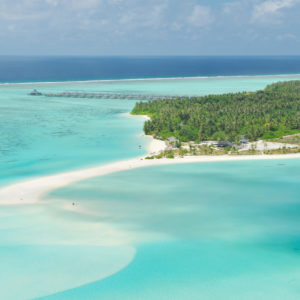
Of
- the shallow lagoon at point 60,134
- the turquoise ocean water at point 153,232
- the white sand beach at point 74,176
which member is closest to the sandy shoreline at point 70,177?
the white sand beach at point 74,176

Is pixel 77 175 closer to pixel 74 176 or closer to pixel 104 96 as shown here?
pixel 74 176

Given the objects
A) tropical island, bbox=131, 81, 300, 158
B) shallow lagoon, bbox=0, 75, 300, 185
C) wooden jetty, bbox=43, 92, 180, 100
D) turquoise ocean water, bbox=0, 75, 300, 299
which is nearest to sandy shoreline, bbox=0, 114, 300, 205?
turquoise ocean water, bbox=0, 75, 300, 299

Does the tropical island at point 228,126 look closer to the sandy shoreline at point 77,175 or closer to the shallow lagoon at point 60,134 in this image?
the sandy shoreline at point 77,175

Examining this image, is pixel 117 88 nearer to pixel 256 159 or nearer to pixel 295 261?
pixel 256 159

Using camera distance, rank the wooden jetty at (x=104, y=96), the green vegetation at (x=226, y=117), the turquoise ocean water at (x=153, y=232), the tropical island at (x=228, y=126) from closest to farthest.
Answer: the turquoise ocean water at (x=153, y=232), the tropical island at (x=228, y=126), the green vegetation at (x=226, y=117), the wooden jetty at (x=104, y=96)

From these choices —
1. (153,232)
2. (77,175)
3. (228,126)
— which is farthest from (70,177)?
(228,126)

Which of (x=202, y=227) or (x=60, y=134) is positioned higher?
(x=60, y=134)
